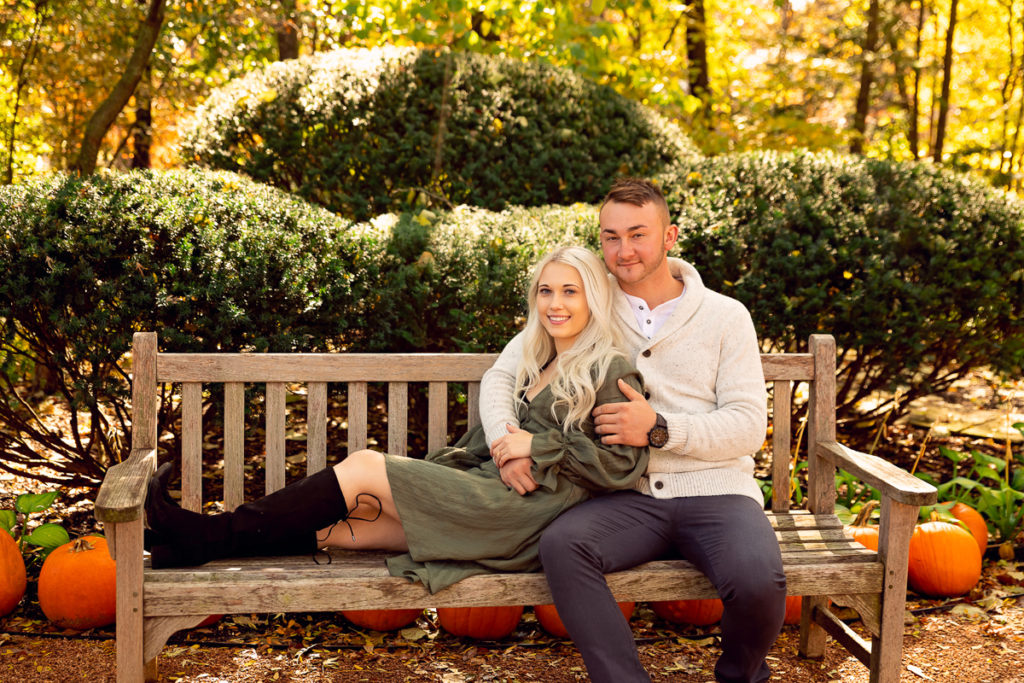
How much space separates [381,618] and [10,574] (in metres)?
1.40

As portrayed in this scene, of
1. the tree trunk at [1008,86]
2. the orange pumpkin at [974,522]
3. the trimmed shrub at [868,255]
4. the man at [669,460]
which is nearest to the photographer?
the man at [669,460]

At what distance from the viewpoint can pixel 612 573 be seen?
2668mm

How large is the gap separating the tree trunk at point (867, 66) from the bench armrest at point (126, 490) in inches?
408

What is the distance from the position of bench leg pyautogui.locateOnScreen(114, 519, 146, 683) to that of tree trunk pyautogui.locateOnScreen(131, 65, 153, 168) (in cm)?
715

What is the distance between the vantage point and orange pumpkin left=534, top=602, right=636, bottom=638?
131 inches

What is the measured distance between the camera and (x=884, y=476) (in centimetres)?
284

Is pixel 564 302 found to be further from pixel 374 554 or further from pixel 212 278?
pixel 212 278

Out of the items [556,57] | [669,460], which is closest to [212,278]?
[669,460]

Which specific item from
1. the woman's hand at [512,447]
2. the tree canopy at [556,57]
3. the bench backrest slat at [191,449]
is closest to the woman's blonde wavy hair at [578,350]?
the woman's hand at [512,447]

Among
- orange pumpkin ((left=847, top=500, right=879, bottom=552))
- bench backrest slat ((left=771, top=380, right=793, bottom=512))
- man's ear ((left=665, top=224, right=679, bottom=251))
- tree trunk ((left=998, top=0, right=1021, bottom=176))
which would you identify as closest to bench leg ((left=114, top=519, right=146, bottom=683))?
man's ear ((left=665, top=224, right=679, bottom=251))

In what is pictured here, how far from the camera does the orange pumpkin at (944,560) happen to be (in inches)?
143

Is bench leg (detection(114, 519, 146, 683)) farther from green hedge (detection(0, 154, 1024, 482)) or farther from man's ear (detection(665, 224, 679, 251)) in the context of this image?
man's ear (detection(665, 224, 679, 251))

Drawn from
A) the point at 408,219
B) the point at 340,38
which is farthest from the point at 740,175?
the point at 340,38

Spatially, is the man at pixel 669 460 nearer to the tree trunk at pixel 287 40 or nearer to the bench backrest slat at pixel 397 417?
the bench backrest slat at pixel 397 417
